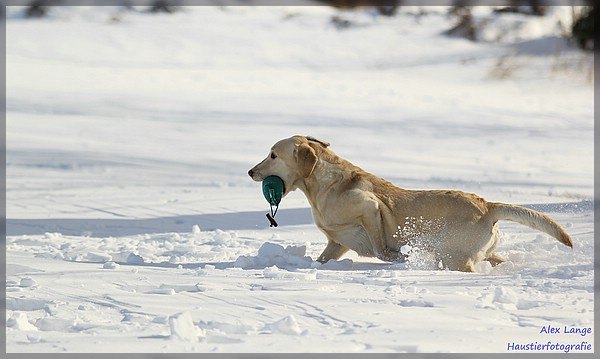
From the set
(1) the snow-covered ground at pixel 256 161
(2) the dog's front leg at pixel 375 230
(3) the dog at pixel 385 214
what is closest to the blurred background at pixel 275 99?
(1) the snow-covered ground at pixel 256 161

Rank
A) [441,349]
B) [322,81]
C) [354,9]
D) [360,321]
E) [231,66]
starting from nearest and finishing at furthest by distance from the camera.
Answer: [441,349]
[360,321]
[322,81]
[231,66]
[354,9]

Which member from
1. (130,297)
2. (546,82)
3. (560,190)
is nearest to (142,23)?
(546,82)

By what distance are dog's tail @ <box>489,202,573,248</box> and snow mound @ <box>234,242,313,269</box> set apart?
1333 mm

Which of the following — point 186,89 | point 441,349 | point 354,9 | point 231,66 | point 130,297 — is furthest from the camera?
point 354,9

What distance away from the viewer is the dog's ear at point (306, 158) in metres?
7.17

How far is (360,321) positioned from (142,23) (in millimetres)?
22619

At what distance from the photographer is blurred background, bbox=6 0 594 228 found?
11773 mm

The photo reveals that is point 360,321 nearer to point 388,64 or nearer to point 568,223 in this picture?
point 568,223

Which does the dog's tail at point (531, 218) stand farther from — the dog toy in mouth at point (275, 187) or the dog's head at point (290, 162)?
the dog toy in mouth at point (275, 187)

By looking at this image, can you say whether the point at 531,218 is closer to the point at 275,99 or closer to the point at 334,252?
the point at 334,252

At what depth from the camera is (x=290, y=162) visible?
7246mm

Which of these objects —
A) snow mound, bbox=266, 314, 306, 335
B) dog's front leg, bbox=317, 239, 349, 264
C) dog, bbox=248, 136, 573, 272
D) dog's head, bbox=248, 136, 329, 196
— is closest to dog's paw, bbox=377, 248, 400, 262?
dog, bbox=248, 136, 573, 272

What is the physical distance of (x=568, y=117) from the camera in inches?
737

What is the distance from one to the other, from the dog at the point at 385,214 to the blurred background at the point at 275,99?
2.70 m
